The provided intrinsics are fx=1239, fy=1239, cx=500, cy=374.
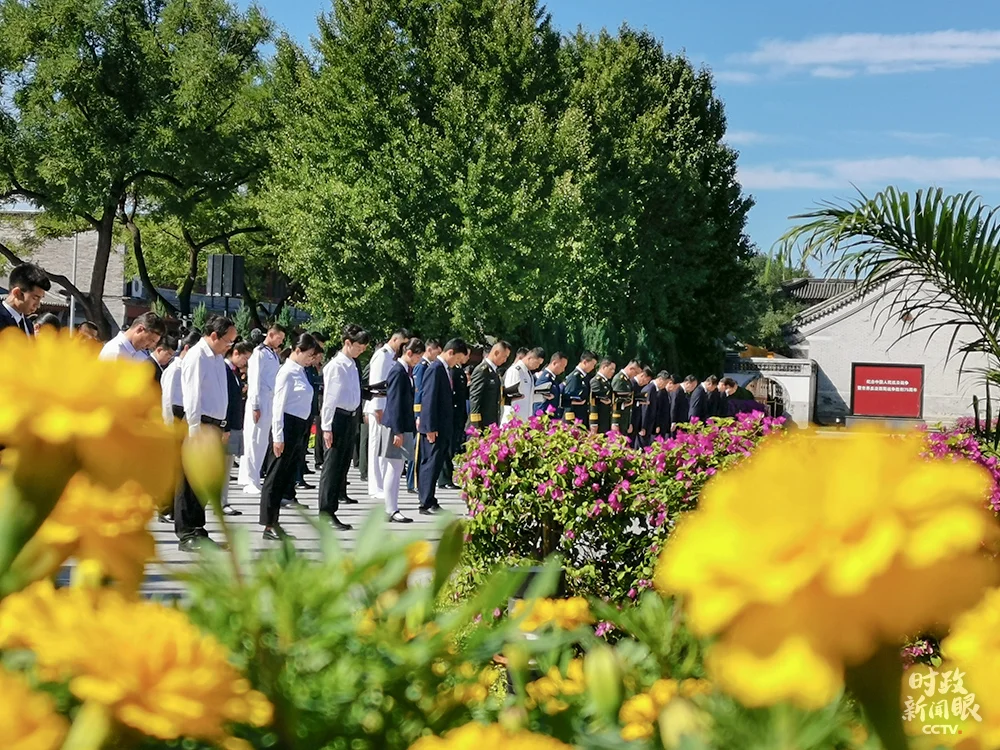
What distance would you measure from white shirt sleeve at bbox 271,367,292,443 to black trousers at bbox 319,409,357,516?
851 mm

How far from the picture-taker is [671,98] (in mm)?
37406

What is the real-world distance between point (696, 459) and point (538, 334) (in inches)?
1072

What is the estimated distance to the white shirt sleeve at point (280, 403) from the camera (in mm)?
10555

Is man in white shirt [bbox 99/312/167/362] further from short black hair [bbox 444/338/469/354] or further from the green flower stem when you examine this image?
the green flower stem

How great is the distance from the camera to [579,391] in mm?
18875

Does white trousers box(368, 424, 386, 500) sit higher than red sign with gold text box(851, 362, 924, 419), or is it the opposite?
red sign with gold text box(851, 362, 924, 419)

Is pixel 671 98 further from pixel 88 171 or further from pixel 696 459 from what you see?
pixel 696 459

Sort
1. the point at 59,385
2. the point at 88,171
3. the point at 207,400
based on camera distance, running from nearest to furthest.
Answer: the point at 59,385, the point at 207,400, the point at 88,171

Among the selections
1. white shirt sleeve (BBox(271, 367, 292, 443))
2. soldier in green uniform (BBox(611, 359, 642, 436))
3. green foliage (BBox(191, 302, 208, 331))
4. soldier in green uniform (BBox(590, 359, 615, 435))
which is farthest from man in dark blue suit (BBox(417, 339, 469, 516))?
green foliage (BBox(191, 302, 208, 331))

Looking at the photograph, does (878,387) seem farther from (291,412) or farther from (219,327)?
(219,327)

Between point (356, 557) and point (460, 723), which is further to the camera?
point (356, 557)

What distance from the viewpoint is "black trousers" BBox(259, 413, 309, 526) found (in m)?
9.78

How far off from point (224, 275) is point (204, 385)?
9.30 m

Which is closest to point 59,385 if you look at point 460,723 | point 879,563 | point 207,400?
point 460,723
